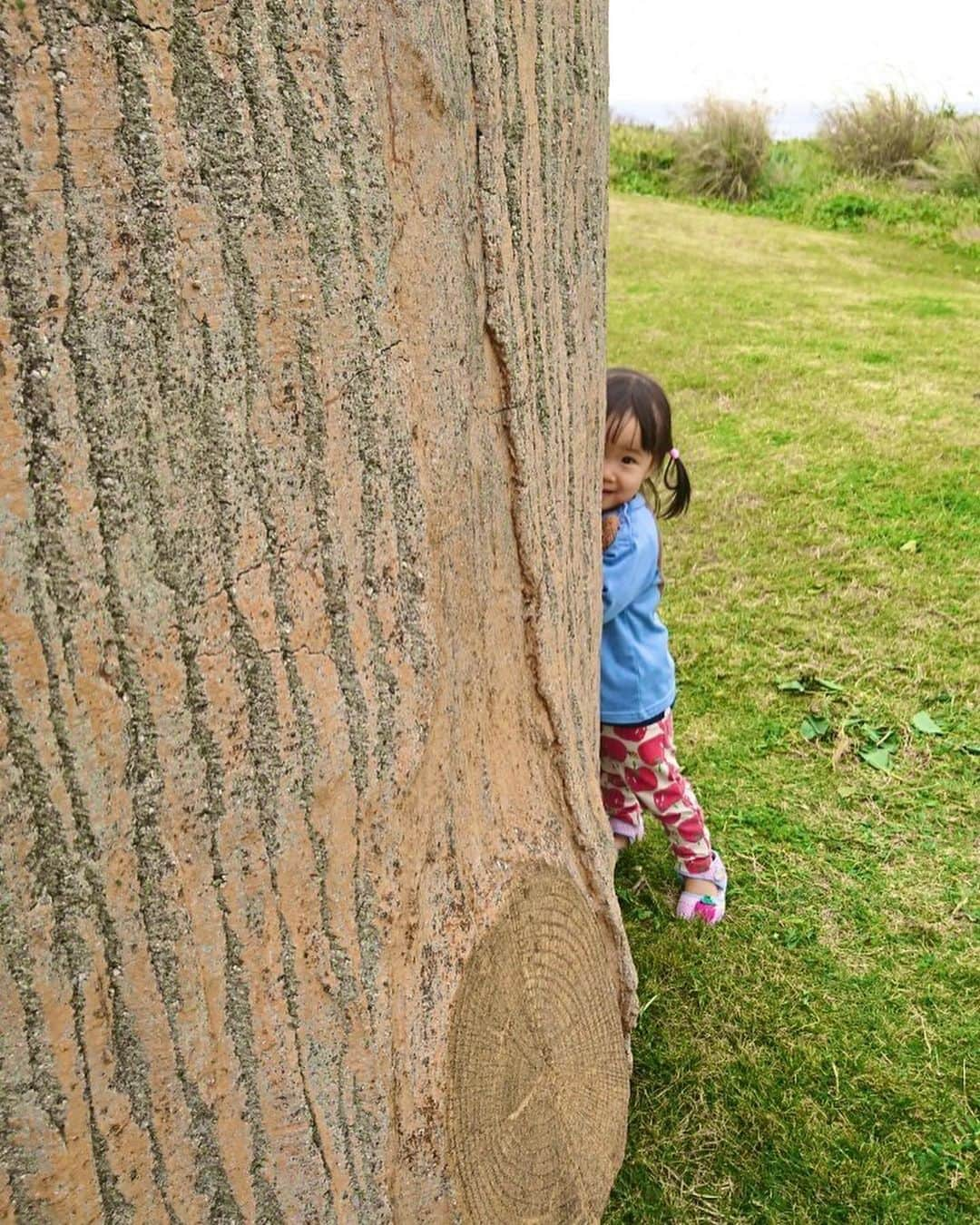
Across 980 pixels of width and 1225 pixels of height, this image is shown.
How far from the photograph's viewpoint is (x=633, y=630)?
7.90 feet

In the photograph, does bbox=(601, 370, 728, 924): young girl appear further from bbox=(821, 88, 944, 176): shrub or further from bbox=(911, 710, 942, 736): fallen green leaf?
bbox=(821, 88, 944, 176): shrub

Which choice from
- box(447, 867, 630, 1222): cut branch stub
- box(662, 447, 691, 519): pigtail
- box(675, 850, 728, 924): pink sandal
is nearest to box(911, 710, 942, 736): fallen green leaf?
box(675, 850, 728, 924): pink sandal

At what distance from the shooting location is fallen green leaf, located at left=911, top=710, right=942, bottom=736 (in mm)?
3396

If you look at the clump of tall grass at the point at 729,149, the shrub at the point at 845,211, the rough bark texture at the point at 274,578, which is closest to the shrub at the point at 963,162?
the shrub at the point at 845,211

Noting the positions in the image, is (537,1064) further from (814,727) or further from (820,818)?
(814,727)

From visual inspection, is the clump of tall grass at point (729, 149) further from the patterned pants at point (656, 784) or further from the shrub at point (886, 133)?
the patterned pants at point (656, 784)

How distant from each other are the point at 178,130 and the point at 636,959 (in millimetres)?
2113

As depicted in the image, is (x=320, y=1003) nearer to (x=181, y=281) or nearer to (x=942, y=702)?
(x=181, y=281)

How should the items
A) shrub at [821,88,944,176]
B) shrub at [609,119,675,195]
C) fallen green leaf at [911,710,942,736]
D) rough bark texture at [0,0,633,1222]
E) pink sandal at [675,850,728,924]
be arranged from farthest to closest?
shrub at [609,119,675,195] → shrub at [821,88,944,176] → fallen green leaf at [911,710,942,736] → pink sandal at [675,850,728,924] → rough bark texture at [0,0,633,1222]

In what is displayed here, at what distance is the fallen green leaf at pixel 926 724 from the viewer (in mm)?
3396

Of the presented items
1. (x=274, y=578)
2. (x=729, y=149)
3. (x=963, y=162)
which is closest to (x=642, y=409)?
(x=274, y=578)

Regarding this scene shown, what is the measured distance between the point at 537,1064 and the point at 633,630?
1021 millimetres

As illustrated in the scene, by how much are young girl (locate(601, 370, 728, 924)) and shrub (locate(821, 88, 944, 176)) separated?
10.1 meters

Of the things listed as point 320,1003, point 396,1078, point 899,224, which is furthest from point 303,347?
point 899,224
